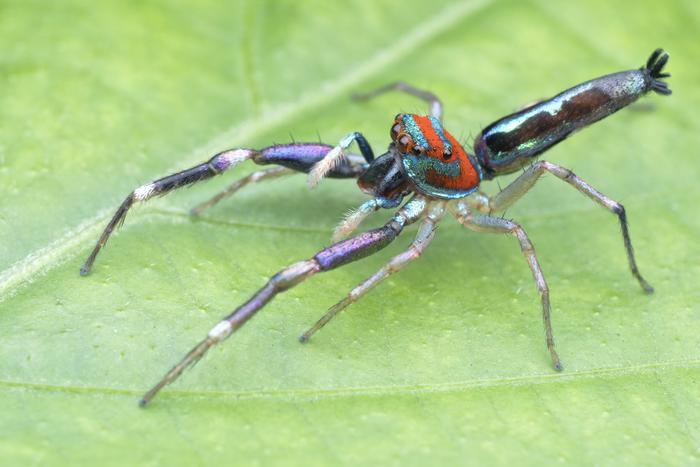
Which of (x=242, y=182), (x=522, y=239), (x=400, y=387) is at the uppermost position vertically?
(x=242, y=182)

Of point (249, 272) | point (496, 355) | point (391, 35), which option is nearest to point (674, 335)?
point (496, 355)

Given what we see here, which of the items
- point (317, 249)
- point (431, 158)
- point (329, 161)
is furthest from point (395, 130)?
point (317, 249)

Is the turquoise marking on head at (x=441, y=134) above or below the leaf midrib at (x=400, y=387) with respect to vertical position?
above

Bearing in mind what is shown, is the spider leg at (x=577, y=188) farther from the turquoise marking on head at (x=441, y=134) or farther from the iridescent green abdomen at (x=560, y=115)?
the turquoise marking on head at (x=441, y=134)

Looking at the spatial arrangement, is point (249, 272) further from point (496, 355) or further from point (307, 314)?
point (496, 355)

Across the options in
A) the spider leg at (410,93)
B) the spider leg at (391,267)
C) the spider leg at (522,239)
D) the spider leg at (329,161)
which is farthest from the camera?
the spider leg at (410,93)

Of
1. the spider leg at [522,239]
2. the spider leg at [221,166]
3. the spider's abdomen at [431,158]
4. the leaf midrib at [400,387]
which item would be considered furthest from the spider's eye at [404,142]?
the leaf midrib at [400,387]

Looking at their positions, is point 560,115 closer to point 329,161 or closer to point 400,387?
point 329,161
